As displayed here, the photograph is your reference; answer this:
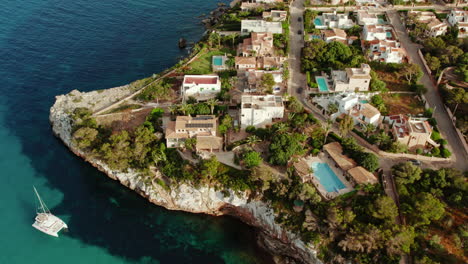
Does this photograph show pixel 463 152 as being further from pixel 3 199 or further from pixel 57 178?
pixel 3 199

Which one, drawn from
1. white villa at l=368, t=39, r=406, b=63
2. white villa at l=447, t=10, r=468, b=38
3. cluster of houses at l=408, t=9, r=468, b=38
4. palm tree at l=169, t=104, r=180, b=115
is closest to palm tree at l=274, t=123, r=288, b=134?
palm tree at l=169, t=104, r=180, b=115

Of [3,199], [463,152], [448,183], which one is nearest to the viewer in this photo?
[448,183]

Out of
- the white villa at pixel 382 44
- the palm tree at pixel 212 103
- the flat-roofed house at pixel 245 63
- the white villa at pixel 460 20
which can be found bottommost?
the palm tree at pixel 212 103

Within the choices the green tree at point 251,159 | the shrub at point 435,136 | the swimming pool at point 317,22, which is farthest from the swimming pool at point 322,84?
the swimming pool at point 317,22

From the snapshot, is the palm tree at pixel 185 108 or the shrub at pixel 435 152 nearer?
the shrub at pixel 435 152

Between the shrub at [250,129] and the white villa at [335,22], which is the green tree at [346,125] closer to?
the shrub at [250,129]

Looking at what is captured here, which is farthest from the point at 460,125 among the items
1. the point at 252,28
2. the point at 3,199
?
the point at 3,199
